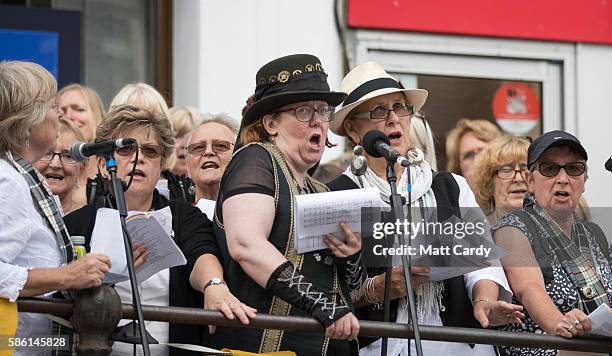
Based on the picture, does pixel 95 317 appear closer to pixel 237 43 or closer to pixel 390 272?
pixel 390 272

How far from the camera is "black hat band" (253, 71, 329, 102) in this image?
228 inches

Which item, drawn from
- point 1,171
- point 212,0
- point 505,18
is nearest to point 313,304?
point 1,171

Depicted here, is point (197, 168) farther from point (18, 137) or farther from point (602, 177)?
point (602, 177)

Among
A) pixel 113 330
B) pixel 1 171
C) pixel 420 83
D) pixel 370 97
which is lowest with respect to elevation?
pixel 113 330

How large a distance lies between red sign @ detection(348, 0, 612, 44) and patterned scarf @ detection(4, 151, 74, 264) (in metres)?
4.94

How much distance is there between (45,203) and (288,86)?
3.73ft

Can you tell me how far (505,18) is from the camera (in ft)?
34.2

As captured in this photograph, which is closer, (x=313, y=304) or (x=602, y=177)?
(x=313, y=304)

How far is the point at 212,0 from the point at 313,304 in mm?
4753

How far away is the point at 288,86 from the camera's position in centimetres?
579

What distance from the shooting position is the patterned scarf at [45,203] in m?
5.36

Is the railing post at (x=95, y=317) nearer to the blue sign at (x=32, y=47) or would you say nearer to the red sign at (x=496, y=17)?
the blue sign at (x=32, y=47)

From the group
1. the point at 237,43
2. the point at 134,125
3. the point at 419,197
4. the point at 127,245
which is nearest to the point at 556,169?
the point at 419,197

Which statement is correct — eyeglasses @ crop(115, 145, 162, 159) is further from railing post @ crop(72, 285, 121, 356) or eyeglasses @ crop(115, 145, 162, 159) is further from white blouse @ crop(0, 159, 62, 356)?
railing post @ crop(72, 285, 121, 356)
